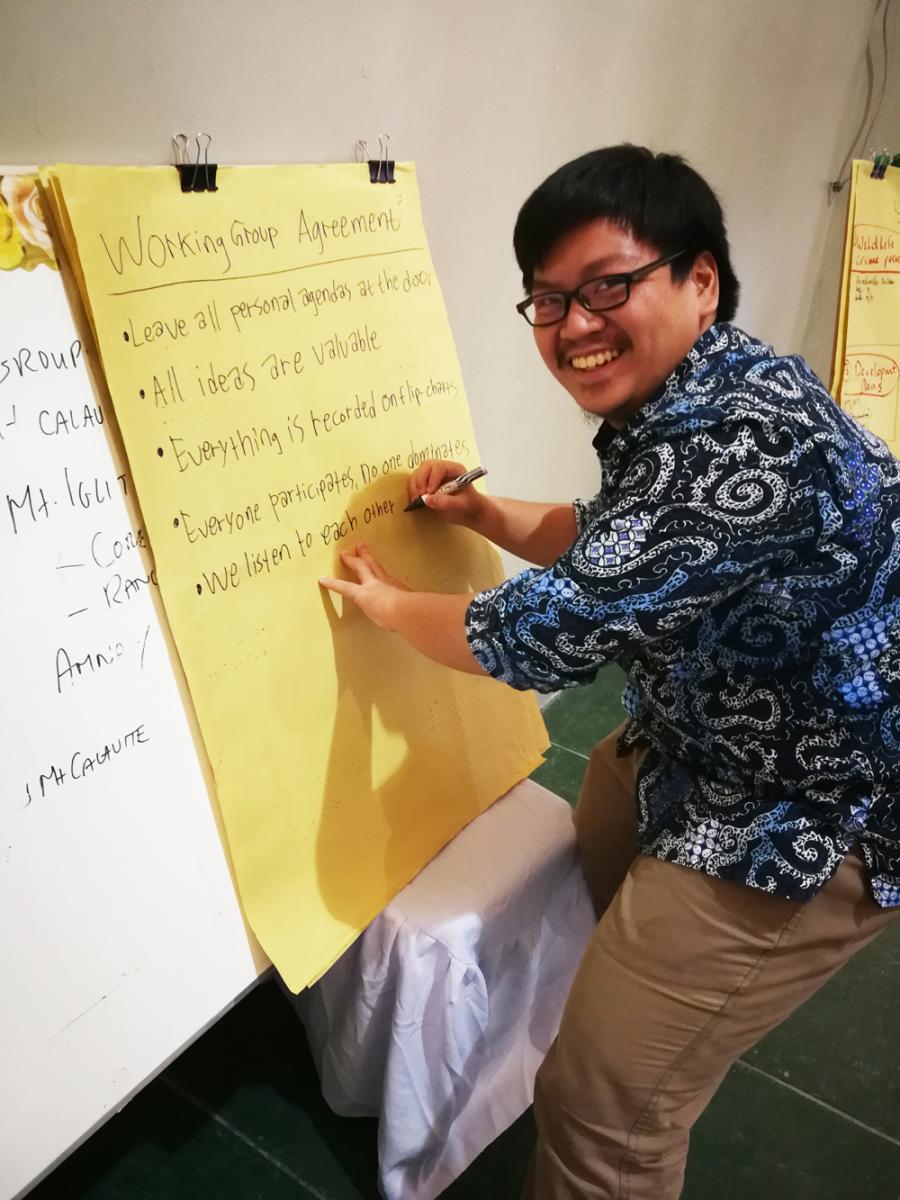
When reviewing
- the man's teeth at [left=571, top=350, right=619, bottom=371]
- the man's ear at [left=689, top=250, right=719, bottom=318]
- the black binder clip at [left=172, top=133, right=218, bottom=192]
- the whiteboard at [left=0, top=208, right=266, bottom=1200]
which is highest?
the black binder clip at [left=172, top=133, right=218, bottom=192]

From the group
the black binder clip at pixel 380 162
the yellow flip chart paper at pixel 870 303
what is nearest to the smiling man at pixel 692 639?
the black binder clip at pixel 380 162

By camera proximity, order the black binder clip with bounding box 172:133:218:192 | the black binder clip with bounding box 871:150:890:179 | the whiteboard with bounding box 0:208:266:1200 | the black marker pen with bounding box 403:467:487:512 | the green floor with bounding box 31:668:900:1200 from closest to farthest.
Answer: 1. the whiteboard with bounding box 0:208:266:1200
2. the black binder clip with bounding box 172:133:218:192
3. the black marker pen with bounding box 403:467:487:512
4. the green floor with bounding box 31:668:900:1200
5. the black binder clip with bounding box 871:150:890:179

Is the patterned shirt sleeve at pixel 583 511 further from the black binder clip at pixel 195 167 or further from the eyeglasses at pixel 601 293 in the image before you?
the black binder clip at pixel 195 167

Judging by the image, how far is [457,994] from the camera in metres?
1.03

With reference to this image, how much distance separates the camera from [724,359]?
0.82 meters

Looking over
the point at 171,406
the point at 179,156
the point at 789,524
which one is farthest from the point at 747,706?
the point at 179,156

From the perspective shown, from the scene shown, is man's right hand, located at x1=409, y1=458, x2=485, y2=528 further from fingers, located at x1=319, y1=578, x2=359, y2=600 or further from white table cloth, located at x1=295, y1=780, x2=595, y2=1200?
white table cloth, located at x1=295, y1=780, x2=595, y2=1200

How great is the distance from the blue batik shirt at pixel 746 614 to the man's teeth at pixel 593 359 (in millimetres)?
59

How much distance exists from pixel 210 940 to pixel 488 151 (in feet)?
3.49

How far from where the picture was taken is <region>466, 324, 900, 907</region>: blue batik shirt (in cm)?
73

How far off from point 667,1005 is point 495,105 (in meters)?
1.14

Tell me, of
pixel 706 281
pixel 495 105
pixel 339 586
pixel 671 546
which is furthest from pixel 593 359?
pixel 495 105

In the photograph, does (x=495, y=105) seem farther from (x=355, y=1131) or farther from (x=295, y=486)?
(x=355, y=1131)

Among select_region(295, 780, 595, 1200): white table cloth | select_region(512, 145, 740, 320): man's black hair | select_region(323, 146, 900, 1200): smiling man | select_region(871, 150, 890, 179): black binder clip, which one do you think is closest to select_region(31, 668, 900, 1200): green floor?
select_region(295, 780, 595, 1200): white table cloth
